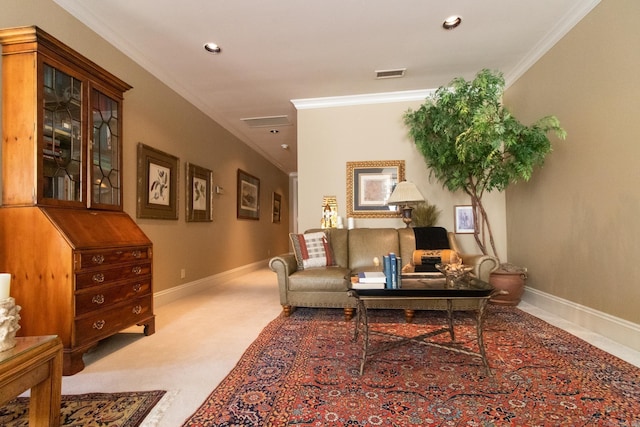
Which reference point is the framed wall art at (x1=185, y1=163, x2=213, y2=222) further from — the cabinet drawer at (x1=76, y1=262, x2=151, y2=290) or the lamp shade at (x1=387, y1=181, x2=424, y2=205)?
the lamp shade at (x1=387, y1=181, x2=424, y2=205)

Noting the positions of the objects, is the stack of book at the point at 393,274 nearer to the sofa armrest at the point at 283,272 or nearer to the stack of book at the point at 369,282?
the stack of book at the point at 369,282

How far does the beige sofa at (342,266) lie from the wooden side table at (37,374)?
1.91 m

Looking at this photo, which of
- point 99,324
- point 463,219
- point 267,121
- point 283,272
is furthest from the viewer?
point 267,121

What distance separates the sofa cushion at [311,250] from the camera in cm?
335

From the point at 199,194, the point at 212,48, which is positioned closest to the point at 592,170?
the point at 212,48

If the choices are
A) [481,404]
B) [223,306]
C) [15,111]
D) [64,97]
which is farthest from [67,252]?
[481,404]

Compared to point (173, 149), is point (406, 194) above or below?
below

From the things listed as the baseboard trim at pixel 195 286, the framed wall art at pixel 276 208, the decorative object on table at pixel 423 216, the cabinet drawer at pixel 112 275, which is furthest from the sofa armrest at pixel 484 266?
the framed wall art at pixel 276 208

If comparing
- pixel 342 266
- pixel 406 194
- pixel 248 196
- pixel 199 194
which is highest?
pixel 248 196

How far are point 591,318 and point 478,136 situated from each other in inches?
72.3

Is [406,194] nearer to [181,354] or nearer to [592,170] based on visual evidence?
[592,170]

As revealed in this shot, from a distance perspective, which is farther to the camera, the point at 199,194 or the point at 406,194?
the point at 199,194

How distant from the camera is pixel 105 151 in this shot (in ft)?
8.09

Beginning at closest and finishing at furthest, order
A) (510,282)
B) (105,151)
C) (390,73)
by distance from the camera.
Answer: (105,151) < (510,282) < (390,73)
